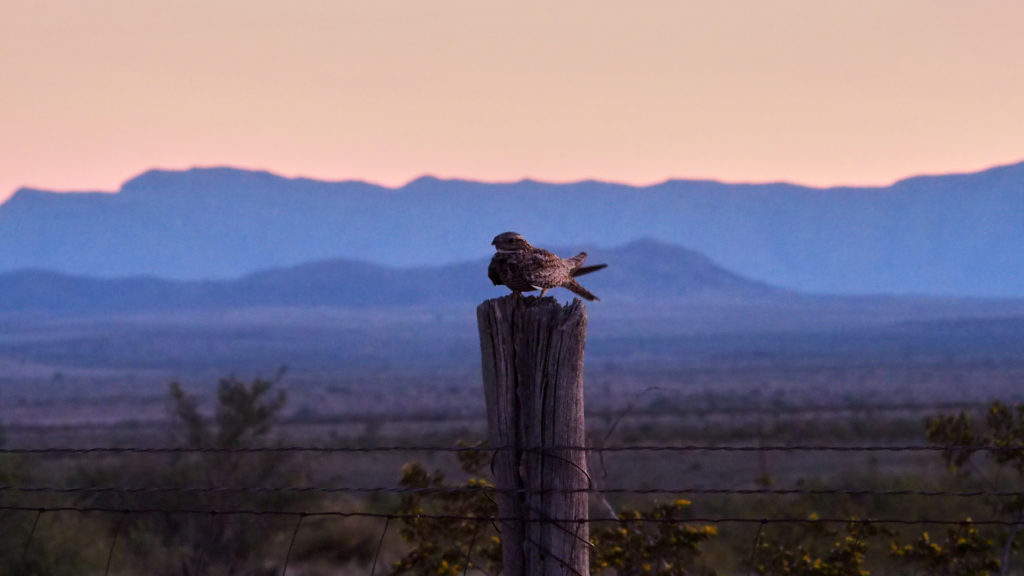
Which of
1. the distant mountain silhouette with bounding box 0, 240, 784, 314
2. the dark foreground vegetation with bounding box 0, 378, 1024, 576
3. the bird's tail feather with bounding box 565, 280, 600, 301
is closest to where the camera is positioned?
the bird's tail feather with bounding box 565, 280, 600, 301

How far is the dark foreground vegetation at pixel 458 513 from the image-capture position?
8.63 meters

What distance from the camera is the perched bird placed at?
18.7 feet

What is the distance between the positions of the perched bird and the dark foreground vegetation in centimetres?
83

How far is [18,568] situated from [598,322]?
4523 inches

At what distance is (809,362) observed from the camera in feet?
265

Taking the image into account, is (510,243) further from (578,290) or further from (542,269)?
(578,290)

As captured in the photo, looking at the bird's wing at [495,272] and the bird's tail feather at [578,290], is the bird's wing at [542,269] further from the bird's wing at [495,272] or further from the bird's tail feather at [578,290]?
the bird's tail feather at [578,290]

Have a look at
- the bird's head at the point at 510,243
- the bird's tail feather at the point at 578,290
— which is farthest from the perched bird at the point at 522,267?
the bird's tail feather at the point at 578,290

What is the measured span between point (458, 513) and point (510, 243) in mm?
5016

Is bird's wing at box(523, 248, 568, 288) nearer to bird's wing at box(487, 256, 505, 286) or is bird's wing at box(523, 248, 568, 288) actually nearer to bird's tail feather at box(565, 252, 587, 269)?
bird's wing at box(487, 256, 505, 286)

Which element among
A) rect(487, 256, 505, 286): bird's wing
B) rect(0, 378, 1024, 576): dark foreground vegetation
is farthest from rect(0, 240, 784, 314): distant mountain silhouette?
rect(487, 256, 505, 286): bird's wing

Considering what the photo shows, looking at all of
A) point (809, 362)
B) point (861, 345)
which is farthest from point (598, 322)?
point (809, 362)

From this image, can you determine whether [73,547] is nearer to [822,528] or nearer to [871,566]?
[822,528]

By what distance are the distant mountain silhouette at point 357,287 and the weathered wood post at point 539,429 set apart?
148 meters
